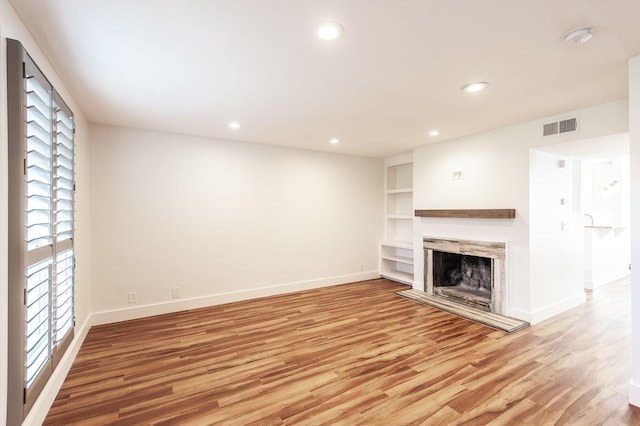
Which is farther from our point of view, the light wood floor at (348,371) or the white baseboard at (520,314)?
the white baseboard at (520,314)

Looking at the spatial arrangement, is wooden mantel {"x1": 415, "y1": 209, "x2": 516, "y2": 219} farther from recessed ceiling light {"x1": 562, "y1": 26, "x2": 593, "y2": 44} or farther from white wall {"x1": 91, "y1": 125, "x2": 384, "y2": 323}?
recessed ceiling light {"x1": 562, "y1": 26, "x2": 593, "y2": 44}

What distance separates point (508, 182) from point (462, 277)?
180 centimetres

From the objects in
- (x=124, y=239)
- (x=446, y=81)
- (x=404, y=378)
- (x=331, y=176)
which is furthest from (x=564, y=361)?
(x=124, y=239)

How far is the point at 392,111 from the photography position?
3160 mm

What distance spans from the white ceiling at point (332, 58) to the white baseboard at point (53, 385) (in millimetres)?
2304

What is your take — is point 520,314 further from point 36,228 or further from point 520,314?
point 36,228

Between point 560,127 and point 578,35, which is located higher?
point 578,35

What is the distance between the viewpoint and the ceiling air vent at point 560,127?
314 cm

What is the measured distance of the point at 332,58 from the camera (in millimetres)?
2064

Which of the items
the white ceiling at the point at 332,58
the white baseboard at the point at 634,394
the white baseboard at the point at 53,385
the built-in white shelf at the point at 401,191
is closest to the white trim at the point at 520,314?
the white baseboard at the point at 634,394

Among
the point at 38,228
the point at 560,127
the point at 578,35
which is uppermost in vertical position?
the point at 578,35

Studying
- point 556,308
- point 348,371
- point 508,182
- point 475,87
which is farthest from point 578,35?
point 556,308

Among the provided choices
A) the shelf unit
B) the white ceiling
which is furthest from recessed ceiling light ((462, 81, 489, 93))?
the shelf unit

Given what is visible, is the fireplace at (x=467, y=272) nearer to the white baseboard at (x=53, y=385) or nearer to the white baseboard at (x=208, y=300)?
the white baseboard at (x=208, y=300)
